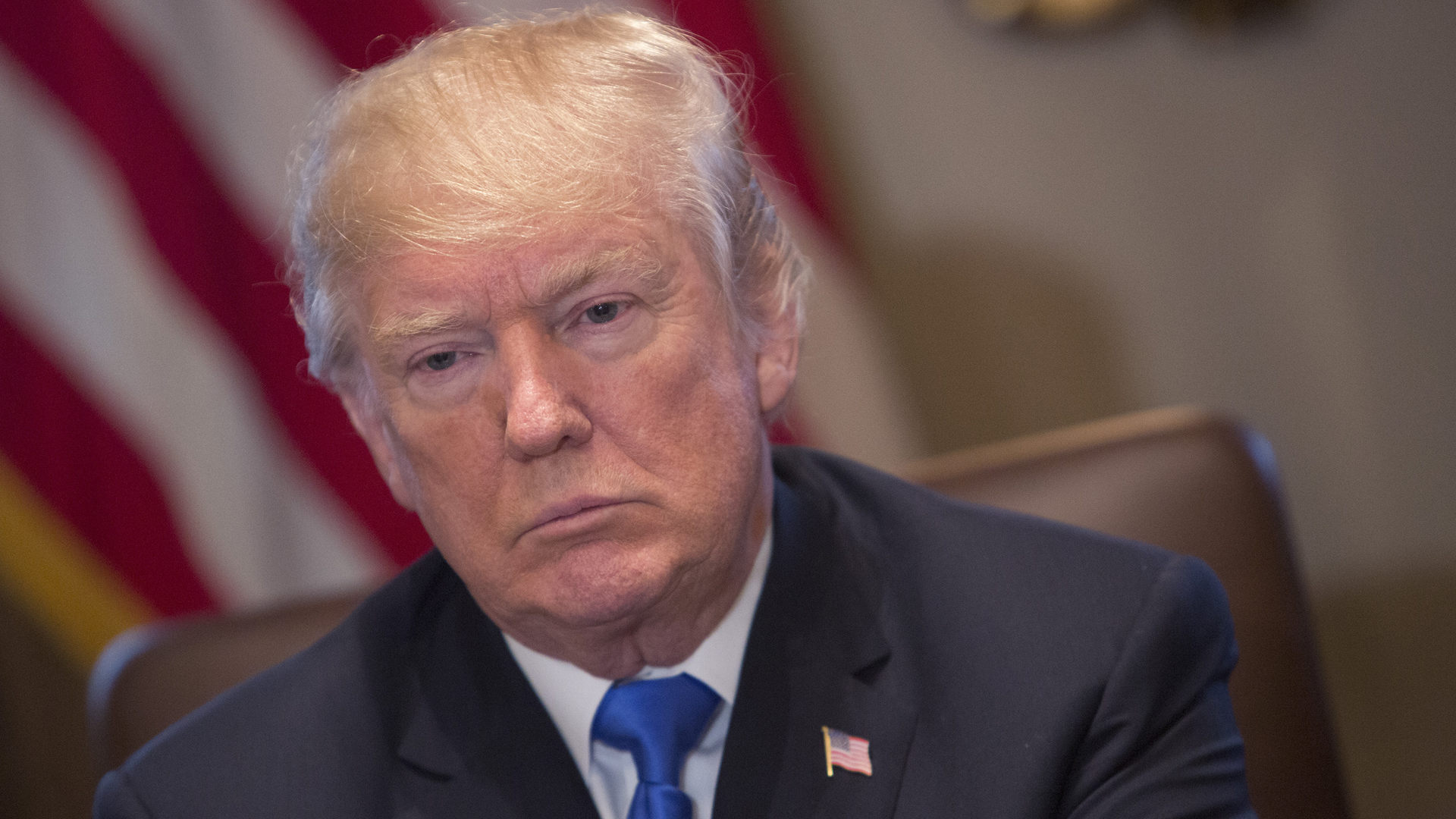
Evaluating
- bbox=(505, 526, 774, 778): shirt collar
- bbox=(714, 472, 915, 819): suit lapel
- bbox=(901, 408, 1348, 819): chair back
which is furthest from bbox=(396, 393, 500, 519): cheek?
bbox=(901, 408, 1348, 819): chair back

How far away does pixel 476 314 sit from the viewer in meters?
1.17

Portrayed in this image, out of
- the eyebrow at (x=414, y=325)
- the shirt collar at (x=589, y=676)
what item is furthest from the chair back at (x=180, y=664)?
the eyebrow at (x=414, y=325)

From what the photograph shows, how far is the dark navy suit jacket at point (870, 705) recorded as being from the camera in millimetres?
1270

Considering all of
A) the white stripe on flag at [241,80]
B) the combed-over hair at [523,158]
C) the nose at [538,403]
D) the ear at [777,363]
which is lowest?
the ear at [777,363]

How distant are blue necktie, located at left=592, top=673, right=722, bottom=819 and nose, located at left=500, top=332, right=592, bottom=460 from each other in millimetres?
337

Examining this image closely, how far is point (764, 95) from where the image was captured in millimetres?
2459

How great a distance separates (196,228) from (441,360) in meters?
1.58

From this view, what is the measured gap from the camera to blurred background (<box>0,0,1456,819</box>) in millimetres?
2469

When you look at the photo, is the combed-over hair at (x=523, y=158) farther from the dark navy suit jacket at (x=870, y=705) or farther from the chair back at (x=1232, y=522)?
the chair back at (x=1232, y=522)

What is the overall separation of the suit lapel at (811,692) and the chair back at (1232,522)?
382 millimetres

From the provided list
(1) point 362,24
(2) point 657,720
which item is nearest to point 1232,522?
(2) point 657,720

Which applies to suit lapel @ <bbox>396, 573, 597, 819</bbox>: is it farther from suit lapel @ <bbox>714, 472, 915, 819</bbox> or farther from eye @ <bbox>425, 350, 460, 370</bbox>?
eye @ <bbox>425, 350, 460, 370</bbox>

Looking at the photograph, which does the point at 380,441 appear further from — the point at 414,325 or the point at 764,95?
the point at 764,95

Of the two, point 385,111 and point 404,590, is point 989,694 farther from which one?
point 385,111
